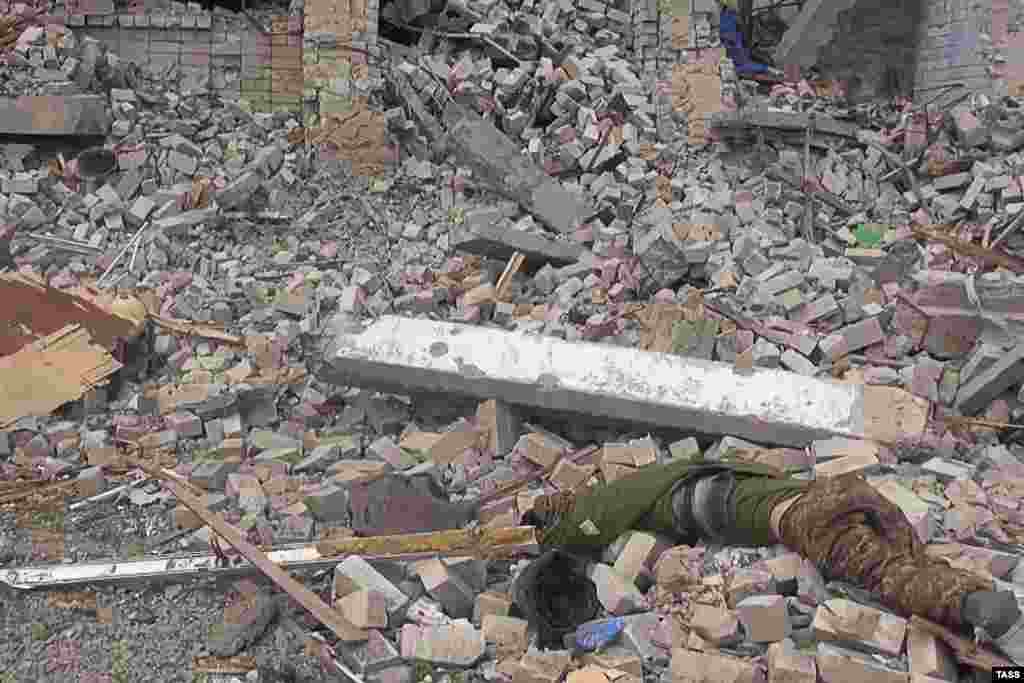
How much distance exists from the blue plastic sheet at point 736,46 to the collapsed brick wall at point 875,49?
2.40 ft

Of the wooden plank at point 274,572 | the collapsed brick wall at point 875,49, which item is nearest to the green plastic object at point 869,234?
the collapsed brick wall at point 875,49

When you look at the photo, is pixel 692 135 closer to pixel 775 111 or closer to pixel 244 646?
pixel 775 111

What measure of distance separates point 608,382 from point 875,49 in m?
7.35

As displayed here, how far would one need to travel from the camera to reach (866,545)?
13.3ft

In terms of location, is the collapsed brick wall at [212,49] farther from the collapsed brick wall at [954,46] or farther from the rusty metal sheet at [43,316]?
the collapsed brick wall at [954,46]

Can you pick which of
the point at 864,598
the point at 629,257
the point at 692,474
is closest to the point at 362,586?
the point at 692,474

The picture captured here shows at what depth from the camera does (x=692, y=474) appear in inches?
186

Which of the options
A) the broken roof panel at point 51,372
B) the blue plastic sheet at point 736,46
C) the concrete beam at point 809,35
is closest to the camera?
the broken roof panel at point 51,372

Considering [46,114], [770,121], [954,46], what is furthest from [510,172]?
[954,46]

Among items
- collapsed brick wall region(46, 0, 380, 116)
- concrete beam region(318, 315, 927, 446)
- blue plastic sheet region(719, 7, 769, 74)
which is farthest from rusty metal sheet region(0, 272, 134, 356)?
blue plastic sheet region(719, 7, 769, 74)

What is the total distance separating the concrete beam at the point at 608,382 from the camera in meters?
5.45

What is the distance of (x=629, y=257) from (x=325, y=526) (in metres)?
3.22

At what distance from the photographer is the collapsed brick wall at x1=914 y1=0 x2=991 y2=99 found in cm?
1002

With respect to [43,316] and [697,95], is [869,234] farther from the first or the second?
[43,316]
